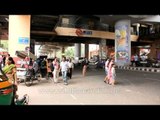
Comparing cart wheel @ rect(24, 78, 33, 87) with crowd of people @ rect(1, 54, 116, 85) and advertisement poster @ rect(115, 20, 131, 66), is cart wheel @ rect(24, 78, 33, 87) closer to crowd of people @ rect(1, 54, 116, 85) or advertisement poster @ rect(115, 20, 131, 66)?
crowd of people @ rect(1, 54, 116, 85)

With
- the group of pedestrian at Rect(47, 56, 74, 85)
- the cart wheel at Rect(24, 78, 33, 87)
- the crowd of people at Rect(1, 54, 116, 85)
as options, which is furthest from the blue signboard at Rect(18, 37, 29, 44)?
the cart wheel at Rect(24, 78, 33, 87)

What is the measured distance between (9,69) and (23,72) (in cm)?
714

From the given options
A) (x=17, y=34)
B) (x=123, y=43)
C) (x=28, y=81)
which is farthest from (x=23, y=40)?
(x=123, y=43)

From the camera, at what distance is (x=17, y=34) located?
20.5 meters

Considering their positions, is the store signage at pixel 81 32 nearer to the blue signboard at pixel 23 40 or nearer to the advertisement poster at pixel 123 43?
the advertisement poster at pixel 123 43

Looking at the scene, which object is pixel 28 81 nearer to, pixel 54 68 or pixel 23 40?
pixel 54 68

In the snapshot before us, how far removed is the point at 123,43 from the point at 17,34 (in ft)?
63.2

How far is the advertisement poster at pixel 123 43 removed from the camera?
3712 centimetres

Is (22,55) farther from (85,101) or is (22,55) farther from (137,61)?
(137,61)

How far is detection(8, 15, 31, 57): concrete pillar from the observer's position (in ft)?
66.8

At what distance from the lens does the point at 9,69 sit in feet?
29.5

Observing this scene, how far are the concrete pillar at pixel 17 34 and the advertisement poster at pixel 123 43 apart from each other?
18647 millimetres
